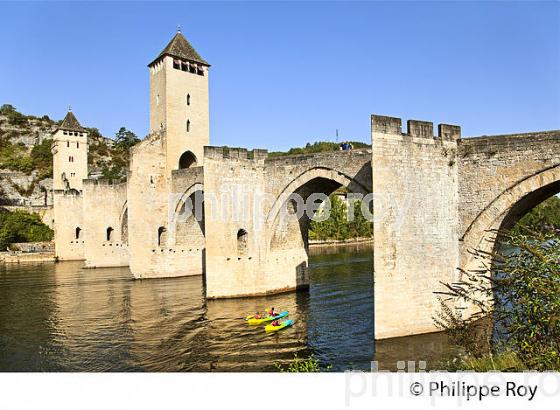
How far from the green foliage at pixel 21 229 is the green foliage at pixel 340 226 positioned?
25645 mm

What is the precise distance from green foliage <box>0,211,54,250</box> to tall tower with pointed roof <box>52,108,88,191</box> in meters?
4.40

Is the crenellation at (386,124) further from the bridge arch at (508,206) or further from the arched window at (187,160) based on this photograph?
the arched window at (187,160)

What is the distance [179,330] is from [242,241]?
5193 millimetres

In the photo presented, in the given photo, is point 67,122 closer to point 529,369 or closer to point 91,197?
point 91,197

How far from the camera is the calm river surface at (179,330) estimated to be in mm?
10867

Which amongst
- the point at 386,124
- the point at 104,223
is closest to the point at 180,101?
the point at 104,223

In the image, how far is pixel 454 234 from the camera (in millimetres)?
12766

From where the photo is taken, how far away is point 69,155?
4109 cm

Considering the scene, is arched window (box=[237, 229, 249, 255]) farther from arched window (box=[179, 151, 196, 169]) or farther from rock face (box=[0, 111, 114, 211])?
rock face (box=[0, 111, 114, 211])

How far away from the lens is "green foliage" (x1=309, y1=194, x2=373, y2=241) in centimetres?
4875

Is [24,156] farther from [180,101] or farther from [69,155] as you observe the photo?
[180,101]

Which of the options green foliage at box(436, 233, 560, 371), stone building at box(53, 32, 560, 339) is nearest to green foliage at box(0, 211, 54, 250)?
stone building at box(53, 32, 560, 339)

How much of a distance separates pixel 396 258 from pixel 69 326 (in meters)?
10.4

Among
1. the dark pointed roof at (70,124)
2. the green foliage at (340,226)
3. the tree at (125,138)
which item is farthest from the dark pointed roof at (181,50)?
the tree at (125,138)
